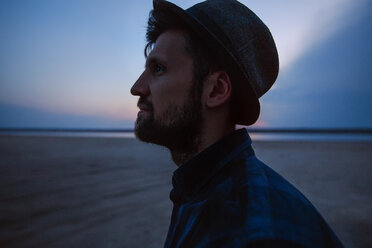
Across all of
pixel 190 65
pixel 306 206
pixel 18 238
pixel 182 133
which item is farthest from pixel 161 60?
pixel 18 238

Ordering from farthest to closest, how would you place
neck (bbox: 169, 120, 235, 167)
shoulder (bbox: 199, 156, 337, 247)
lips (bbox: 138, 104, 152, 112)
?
lips (bbox: 138, 104, 152, 112) < neck (bbox: 169, 120, 235, 167) < shoulder (bbox: 199, 156, 337, 247)

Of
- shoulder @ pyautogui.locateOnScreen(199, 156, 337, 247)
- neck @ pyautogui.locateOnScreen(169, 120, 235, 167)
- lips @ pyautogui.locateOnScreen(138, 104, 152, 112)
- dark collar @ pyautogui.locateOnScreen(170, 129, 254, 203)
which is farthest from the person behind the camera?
lips @ pyautogui.locateOnScreen(138, 104, 152, 112)

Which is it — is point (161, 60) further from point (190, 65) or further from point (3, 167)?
point (3, 167)

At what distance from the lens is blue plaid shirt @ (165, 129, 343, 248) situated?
1.98 ft

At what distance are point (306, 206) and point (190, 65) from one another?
2.59ft

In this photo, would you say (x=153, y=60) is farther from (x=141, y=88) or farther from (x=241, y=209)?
(x=241, y=209)

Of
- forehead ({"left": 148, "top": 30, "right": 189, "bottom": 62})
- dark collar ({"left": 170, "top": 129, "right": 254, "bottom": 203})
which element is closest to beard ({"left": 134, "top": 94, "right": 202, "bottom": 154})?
dark collar ({"left": 170, "top": 129, "right": 254, "bottom": 203})

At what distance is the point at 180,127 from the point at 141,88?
1.08ft

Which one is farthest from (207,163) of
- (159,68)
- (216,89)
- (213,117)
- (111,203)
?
(111,203)

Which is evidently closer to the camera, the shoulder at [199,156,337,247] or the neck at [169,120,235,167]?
the shoulder at [199,156,337,247]

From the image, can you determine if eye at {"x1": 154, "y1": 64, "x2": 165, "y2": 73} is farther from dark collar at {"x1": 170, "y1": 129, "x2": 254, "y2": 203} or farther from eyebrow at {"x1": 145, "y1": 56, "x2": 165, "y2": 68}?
dark collar at {"x1": 170, "y1": 129, "x2": 254, "y2": 203}

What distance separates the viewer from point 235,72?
3.48 ft

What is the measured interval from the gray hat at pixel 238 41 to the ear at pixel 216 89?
0.13 ft

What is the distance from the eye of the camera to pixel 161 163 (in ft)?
23.7
